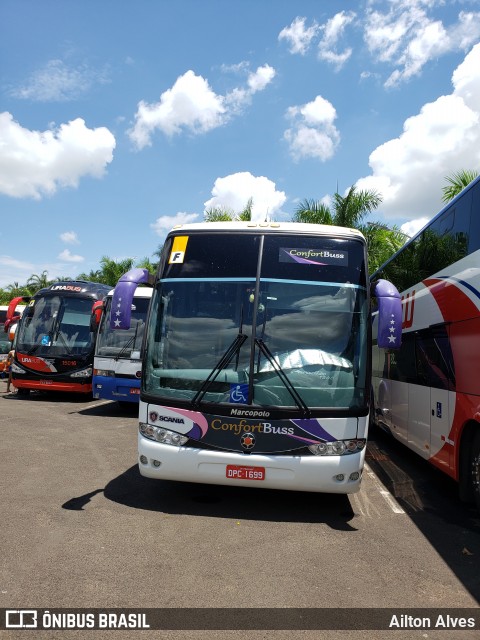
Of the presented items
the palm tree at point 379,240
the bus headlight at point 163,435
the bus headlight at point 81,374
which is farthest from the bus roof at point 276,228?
the palm tree at point 379,240

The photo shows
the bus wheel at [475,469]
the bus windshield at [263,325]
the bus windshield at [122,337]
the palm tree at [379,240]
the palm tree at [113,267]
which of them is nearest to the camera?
the bus windshield at [263,325]

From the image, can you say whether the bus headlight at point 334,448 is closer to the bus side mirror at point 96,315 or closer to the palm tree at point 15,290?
the bus side mirror at point 96,315

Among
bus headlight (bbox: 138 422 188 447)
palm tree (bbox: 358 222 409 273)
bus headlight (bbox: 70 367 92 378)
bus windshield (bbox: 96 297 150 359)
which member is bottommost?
Result: bus headlight (bbox: 70 367 92 378)

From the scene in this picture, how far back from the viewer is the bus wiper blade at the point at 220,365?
18.9 feet

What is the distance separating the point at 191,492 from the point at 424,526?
2714 mm

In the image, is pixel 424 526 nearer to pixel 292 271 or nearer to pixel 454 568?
pixel 454 568

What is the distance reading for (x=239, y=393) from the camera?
570 cm

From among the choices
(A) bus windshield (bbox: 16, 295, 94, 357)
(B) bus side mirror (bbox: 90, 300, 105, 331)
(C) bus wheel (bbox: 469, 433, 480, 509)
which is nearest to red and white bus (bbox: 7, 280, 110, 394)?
(A) bus windshield (bbox: 16, 295, 94, 357)

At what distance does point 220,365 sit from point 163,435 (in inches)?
38.7

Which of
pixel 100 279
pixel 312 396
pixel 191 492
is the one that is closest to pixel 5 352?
pixel 100 279

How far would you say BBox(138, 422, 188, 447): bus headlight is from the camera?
227 inches

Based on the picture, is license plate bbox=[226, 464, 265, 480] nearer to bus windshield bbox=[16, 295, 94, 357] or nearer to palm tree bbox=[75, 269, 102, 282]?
bus windshield bbox=[16, 295, 94, 357]

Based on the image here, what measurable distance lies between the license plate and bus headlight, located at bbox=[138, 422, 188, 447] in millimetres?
578

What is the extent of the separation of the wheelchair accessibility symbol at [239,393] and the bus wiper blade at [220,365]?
0.24 meters
